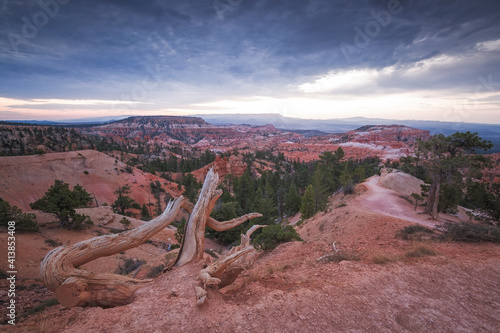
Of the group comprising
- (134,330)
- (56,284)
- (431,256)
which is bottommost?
(431,256)

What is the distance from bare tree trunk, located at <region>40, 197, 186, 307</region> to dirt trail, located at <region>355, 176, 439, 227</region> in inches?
714

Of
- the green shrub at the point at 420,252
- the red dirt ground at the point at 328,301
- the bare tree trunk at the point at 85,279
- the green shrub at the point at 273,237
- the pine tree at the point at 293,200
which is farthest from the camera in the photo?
the pine tree at the point at 293,200

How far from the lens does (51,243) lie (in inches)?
562

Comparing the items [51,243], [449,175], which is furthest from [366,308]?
[51,243]

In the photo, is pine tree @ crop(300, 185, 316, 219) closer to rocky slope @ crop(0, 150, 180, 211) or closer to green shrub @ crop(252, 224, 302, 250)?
green shrub @ crop(252, 224, 302, 250)

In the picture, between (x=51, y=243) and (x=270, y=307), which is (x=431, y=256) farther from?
(x=51, y=243)

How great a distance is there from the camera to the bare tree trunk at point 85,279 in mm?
3926

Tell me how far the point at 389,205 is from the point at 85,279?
2274cm

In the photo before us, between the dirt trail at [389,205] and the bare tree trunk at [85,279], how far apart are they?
1812cm

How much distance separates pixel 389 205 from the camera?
19547 mm

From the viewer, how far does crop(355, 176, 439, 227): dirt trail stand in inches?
638

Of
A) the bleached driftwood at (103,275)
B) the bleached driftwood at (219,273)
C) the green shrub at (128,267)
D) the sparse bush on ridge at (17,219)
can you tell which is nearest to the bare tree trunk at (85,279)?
the bleached driftwood at (103,275)

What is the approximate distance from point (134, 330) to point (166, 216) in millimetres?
2826

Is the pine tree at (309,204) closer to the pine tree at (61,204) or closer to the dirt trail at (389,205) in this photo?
the dirt trail at (389,205)
